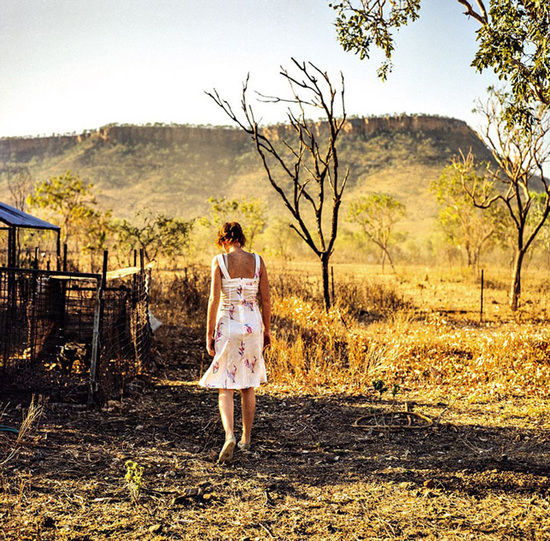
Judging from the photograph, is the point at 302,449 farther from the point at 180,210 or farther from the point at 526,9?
the point at 180,210

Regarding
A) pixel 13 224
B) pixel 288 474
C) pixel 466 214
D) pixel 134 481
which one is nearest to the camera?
pixel 134 481

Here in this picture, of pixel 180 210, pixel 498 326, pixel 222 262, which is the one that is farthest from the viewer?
pixel 180 210

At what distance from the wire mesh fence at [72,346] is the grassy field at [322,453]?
1.02 ft

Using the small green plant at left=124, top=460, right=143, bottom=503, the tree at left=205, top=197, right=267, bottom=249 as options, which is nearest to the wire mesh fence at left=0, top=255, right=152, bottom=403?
the small green plant at left=124, top=460, right=143, bottom=503

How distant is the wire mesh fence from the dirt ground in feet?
1.44

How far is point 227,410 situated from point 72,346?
352cm

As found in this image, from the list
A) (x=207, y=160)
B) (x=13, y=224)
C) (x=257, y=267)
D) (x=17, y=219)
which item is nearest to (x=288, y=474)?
(x=257, y=267)

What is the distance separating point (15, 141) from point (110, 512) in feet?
334

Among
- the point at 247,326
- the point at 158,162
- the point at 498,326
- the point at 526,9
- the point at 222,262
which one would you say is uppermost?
the point at 158,162

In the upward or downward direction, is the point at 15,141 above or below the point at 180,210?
above

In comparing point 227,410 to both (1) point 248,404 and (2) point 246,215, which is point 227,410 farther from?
(2) point 246,215

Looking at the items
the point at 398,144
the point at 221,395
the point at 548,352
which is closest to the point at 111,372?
the point at 221,395

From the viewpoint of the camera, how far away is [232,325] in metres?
4.50

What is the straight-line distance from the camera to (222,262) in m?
4.46
